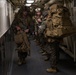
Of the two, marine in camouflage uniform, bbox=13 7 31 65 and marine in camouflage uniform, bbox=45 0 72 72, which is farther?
marine in camouflage uniform, bbox=13 7 31 65

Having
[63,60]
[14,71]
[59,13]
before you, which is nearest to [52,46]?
[59,13]

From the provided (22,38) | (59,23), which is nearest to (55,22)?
(59,23)

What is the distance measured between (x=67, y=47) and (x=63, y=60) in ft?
1.75

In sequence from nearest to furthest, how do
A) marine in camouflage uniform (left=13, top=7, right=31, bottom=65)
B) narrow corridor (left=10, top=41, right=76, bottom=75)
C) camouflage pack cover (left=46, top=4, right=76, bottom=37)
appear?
camouflage pack cover (left=46, top=4, right=76, bottom=37) → narrow corridor (left=10, top=41, right=76, bottom=75) → marine in camouflage uniform (left=13, top=7, right=31, bottom=65)

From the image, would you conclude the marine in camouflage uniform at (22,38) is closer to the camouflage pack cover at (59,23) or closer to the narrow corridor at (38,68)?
the narrow corridor at (38,68)

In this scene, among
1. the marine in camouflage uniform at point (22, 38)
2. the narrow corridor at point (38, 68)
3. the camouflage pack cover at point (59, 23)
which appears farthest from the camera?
the marine in camouflage uniform at point (22, 38)

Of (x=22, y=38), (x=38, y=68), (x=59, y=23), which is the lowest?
(x=38, y=68)

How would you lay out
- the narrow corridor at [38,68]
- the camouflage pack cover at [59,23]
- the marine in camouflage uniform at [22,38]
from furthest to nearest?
the marine in camouflage uniform at [22,38], the narrow corridor at [38,68], the camouflage pack cover at [59,23]

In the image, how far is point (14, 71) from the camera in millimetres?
5844

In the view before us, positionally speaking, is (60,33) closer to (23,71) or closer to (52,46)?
(52,46)

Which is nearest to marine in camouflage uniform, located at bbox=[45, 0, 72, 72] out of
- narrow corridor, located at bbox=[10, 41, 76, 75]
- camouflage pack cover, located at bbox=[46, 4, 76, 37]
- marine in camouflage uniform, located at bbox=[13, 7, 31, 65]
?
camouflage pack cover, located at bbox=[46, 4, 76, 37]

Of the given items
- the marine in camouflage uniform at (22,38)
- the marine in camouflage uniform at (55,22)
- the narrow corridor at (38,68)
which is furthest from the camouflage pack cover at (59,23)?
the marine in camouflage uniform at (22,38)

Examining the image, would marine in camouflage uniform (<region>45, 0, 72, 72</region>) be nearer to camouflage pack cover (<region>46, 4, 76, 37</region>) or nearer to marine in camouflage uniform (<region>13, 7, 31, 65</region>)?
camouflage pack cover (<region>46, 4, 76, 37</region>)

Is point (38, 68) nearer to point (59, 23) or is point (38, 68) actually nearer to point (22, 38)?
point (22, 38)
